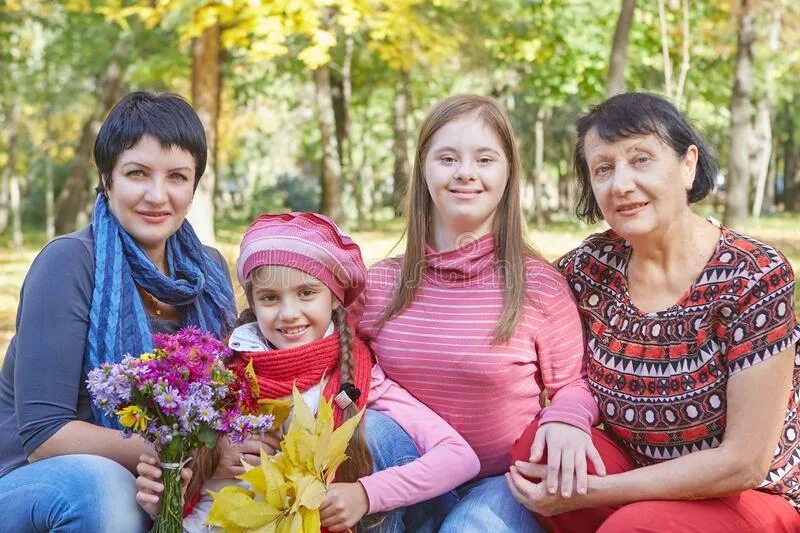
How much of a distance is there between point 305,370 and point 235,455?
1.19ft

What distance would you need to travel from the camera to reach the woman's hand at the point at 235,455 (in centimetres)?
283

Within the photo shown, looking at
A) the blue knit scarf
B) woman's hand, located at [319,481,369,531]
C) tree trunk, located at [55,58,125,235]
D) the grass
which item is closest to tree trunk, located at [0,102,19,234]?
tree trunk, located at [55,58,125,235]

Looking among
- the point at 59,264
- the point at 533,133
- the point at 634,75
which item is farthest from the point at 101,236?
the point at 533,133

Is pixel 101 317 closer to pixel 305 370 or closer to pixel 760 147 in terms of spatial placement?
pixel 305 370

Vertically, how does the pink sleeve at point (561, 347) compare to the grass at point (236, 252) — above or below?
above

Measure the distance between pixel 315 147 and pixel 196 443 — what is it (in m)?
26.6

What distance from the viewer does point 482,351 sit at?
3014mm

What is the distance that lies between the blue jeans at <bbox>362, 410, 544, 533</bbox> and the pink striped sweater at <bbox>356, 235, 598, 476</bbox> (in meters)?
0.17

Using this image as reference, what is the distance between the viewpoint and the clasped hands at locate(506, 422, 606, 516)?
2656 millimetres

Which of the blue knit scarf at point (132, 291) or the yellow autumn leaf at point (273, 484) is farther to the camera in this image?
the blue knit scarf at point (132, 291)

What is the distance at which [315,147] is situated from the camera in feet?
94.3

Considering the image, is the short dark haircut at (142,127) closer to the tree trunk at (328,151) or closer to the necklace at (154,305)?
the necklace at (154,305)

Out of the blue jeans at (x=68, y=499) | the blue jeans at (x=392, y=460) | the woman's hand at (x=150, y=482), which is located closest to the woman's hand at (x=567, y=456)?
the blue jeans at (x=392, y=460)

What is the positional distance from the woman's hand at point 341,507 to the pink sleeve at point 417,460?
50 millimetres
